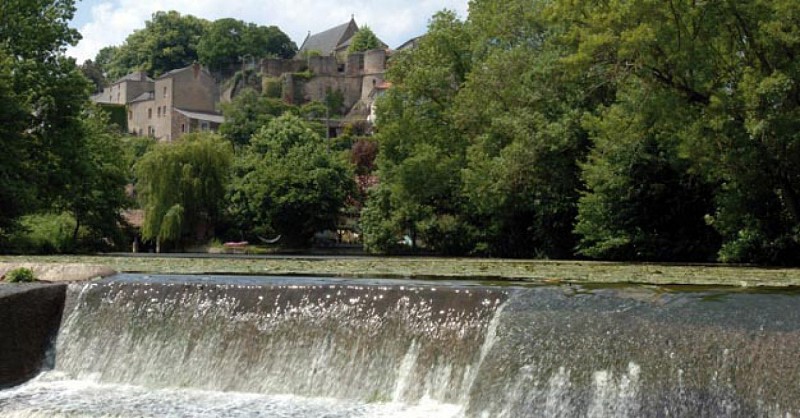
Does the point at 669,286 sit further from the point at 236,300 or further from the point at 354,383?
the point at 236,300

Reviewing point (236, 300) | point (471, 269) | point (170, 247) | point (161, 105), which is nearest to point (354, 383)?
point (236, 300)

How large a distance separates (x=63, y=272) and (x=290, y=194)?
3359cm

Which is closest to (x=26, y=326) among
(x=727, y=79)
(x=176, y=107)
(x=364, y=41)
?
(x=727, y=79)

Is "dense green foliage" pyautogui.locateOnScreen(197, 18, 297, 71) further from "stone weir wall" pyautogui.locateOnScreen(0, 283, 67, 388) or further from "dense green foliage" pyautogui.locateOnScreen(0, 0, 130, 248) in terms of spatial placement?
"stone weir wall" pyautogui.locateOnScreen(0, 283, 67, 388)

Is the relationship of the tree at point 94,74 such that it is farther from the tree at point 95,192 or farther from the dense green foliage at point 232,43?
the tree at point 95,192

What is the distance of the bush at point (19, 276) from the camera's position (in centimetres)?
1447

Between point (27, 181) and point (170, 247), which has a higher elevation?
point (27, 181)

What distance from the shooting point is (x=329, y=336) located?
39.1 ft

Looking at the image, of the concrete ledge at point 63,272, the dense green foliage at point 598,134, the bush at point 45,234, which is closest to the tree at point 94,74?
the bush at point 45,234

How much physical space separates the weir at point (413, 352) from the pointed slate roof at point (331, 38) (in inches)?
4518

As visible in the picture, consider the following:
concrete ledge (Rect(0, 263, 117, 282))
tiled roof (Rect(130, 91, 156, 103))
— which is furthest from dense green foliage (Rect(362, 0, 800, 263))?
tiled roof (Rect(130, 91, 156, 103))

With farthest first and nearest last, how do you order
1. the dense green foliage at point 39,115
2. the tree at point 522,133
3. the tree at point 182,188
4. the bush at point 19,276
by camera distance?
1. the tree at point 182,188
2. the dense green foliage at point 39,115
3. the tree at point 522,133
4. the bush at point 19,276

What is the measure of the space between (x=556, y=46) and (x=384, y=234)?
465 inches

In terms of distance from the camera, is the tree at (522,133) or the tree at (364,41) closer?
the tree at (522,133)
